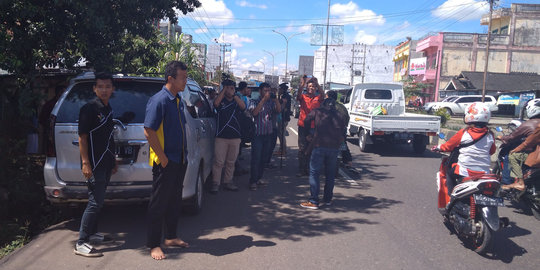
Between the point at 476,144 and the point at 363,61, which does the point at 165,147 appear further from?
the point at 363,61

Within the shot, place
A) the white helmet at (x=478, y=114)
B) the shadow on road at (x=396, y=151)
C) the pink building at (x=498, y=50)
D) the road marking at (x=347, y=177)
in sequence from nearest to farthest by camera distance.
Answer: the white helmet at (x=478, y=114), the road marking at (x=347, y=177), the shadow on road at (x=396, y=151), the pink building at (x=498, y=50)

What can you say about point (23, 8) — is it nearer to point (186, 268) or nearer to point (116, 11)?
point (116, 11)

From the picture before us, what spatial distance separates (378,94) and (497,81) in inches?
997

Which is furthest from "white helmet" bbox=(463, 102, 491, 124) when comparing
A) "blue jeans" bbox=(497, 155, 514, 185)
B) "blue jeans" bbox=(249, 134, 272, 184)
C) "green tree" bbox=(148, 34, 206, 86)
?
"green tree" bbox=(148, 34, 206, 86)

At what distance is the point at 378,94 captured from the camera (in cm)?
1398

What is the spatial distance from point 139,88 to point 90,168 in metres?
1.19

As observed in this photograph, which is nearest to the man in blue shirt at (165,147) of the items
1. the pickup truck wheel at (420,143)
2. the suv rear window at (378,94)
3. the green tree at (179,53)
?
the pickup truck wheel at (420,143)

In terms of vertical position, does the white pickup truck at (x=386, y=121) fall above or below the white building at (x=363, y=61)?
below

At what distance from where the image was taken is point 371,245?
461 cm

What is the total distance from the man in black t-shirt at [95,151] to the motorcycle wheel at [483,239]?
394 centimetres

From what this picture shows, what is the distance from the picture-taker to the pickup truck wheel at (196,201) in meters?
5.08

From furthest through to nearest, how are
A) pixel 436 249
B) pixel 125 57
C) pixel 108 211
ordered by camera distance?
pixel 125 57 → pixel 108 211 → pixel 436 249

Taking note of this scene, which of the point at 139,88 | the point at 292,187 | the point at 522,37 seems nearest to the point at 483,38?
the point at 522,37

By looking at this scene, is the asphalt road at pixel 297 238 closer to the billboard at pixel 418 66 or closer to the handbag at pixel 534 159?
the handbag at pixel 534 159
